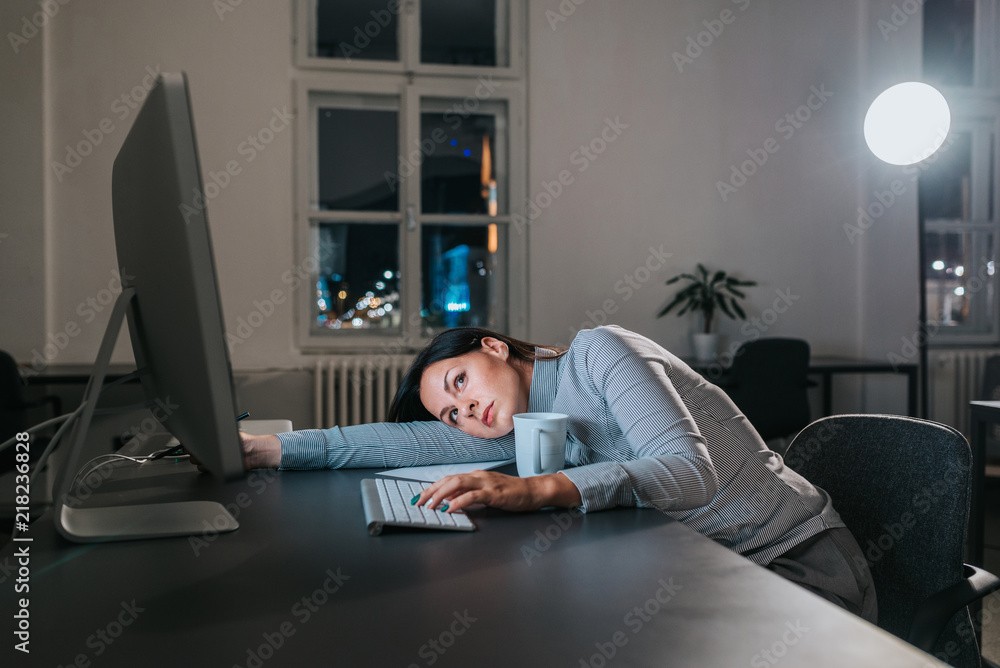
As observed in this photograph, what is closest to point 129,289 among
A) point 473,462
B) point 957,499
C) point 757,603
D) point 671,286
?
point 473,462

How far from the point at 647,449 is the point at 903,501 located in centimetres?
46

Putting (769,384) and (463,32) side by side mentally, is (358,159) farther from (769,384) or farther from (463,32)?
(769,384)

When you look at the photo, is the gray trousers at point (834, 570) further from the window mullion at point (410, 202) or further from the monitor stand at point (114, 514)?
the window mullion at point (410, 202)

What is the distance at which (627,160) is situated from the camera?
3.98 metres

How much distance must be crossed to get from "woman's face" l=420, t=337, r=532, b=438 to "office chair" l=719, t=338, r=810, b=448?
219 cm

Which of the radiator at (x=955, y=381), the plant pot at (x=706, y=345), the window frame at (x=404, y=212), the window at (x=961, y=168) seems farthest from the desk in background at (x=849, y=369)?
the window frame at (x=404, y=212)

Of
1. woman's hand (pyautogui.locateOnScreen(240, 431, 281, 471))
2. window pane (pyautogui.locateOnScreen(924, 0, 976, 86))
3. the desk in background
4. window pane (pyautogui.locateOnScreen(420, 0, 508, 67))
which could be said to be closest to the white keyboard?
woman's hand (pyautogui.locateOnScreen(240, 431, 281, 471))

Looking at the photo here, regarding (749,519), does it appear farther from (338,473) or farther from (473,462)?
(338,473)

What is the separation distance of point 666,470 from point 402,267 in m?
3.08

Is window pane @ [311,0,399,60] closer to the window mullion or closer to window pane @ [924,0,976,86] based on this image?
the window mullion

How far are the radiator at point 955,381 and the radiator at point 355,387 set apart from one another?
295 centimetres

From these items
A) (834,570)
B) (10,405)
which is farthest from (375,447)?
(10,405)

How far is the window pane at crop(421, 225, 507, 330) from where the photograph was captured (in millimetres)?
3988

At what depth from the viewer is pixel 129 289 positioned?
0.90 meters
